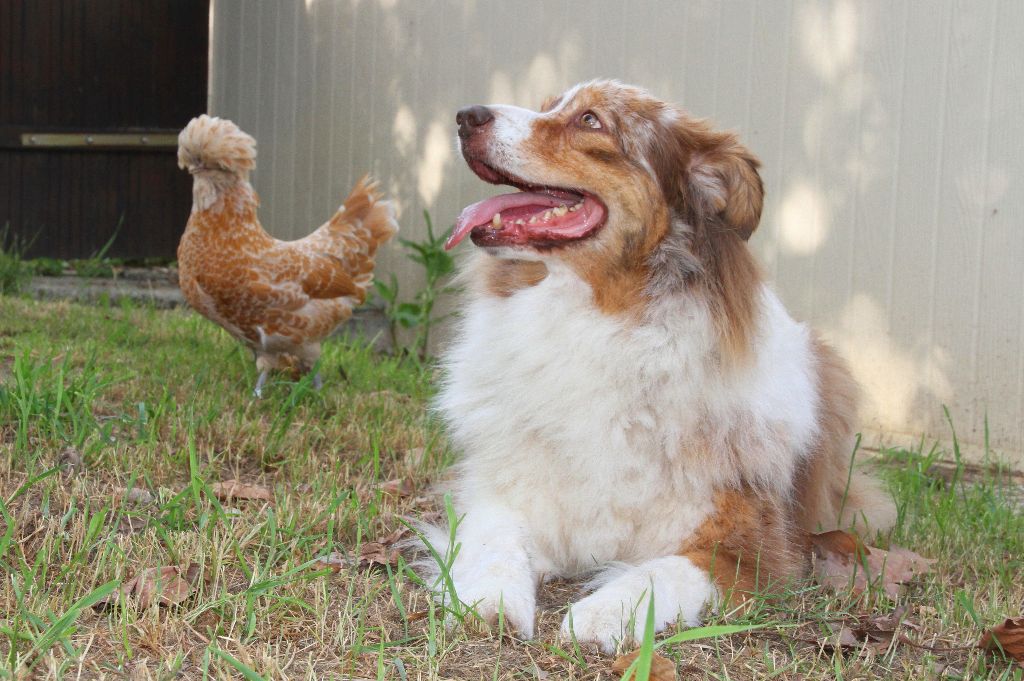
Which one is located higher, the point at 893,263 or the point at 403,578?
the point at 893,263

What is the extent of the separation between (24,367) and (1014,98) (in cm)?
357

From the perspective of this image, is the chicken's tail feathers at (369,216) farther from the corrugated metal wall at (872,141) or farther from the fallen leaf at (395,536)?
the fallen leaf at (395,536)

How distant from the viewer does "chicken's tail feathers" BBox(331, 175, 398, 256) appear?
15.6 feet

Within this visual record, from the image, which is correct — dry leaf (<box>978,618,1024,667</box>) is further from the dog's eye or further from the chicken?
the chicken

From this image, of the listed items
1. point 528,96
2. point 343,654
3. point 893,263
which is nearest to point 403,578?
point 343,654

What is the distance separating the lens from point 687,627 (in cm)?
232

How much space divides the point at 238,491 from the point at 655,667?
4.68 ft

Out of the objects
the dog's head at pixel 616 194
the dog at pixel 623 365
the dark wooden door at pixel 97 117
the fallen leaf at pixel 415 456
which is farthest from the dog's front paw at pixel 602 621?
the dark wooden door at pixel 97 117

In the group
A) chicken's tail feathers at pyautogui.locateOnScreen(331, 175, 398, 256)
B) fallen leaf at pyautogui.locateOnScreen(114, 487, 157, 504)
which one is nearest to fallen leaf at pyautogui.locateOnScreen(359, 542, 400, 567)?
fallen leaf at pyautogui.locateOnScreen(114, 487, 157, 504)

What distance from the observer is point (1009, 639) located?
2.28m

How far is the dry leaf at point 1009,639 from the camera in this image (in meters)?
2.27

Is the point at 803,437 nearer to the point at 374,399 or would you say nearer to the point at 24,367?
the point at 374,399

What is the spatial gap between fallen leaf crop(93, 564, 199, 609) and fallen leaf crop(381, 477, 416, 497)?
93 cm

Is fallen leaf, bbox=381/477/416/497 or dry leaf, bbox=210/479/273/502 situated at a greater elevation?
dry leaf, bbox=210/479/273/502
